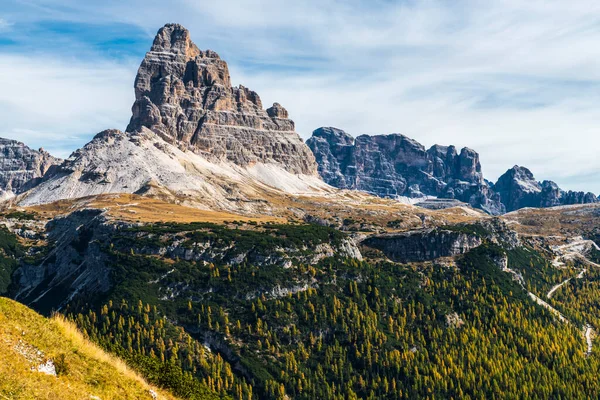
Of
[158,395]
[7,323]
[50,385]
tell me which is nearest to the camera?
[50,385]

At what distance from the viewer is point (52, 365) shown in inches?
1332

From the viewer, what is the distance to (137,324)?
194m

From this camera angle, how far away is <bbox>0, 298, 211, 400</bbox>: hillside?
1211 inches

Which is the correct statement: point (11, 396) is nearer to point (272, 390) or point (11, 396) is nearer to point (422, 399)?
point (272, 390)

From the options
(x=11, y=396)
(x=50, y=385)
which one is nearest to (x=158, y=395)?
(x=50, y=385)

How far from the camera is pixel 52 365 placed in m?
33.8

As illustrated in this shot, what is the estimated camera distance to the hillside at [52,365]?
101 ft

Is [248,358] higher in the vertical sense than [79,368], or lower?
lower

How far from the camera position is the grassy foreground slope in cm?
3073

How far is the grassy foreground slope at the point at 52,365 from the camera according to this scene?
30.7 m

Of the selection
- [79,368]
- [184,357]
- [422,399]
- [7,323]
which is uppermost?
[7,323]

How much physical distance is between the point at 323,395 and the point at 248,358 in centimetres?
3004

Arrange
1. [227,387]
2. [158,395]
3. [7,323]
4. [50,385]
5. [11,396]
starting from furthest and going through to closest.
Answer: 1. [227,387]
2. [158,395]
3. [7,323]
4. [50,385]
5. [11,396]

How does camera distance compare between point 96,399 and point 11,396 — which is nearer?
point 11,396
